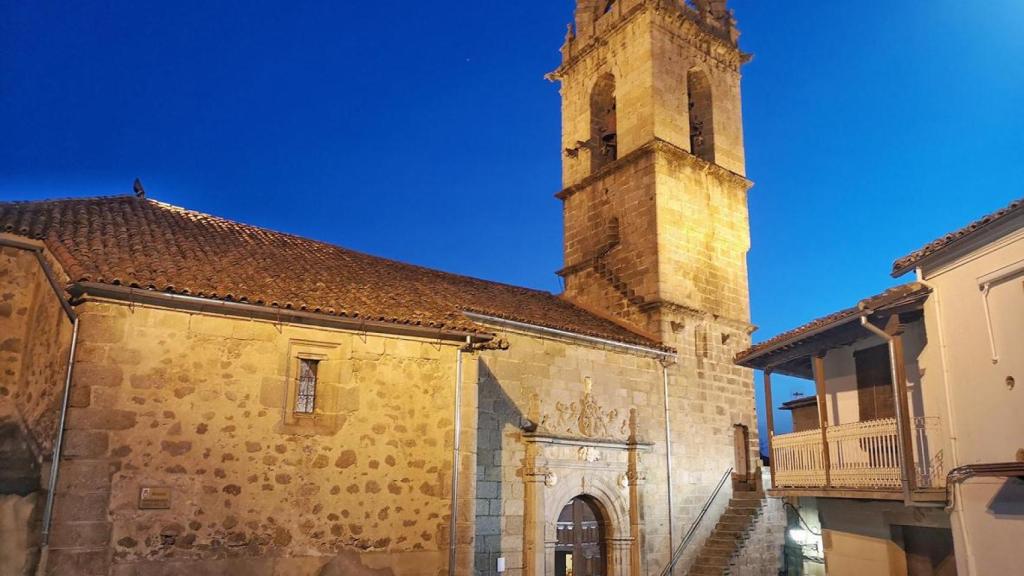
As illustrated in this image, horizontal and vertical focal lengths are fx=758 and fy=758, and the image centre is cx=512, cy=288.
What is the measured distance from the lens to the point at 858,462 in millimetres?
10414

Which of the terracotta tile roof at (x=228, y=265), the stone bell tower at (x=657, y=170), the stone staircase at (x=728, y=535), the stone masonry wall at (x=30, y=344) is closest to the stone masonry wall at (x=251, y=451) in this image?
the terracotta tile roof at (x=228, y=265)

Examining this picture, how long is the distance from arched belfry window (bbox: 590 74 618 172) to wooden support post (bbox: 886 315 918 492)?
11096mm

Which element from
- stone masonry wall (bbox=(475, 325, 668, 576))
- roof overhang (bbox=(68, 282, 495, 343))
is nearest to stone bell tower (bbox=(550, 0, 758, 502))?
stone masonry wall (bbox=(475, 325, 668, 576))

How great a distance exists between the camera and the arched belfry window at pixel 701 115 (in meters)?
19.9

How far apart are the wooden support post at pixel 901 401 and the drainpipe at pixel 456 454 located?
5616 mm

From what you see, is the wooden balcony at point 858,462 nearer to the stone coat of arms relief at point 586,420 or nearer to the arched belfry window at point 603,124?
the stone coat of arms relief at point 586,420

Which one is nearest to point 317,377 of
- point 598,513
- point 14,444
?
point 14,444

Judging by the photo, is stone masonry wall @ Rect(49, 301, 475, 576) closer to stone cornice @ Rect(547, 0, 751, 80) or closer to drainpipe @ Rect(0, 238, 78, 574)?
drainpipe @ Rect(0, 238, 78, 574)

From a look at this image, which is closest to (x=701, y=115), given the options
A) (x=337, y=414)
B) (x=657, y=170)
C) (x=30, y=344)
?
(x=657, y=170)

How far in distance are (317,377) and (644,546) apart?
305 inches

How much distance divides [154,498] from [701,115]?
649 inches

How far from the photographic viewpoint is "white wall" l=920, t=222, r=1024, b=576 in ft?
26.8

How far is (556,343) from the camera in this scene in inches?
557

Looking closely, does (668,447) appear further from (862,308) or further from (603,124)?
(603,124)
